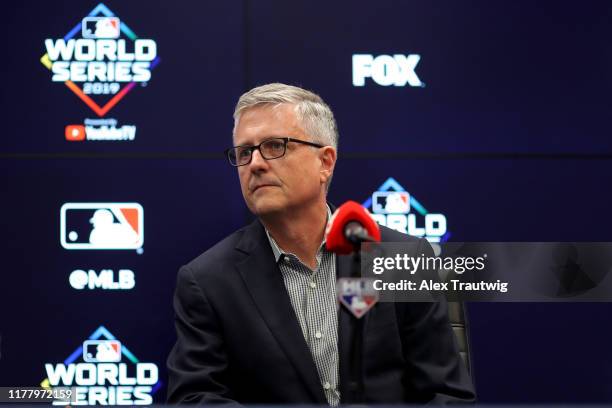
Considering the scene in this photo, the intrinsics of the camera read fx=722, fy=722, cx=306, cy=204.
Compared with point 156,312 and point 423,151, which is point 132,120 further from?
point 423,151

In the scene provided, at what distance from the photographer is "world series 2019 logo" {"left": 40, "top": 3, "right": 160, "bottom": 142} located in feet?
8.54

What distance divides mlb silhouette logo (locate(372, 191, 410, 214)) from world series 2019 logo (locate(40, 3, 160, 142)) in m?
0.91

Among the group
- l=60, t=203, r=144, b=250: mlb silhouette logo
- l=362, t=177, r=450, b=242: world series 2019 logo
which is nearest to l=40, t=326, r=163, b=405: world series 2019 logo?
l=60, t=203, r=144, b=250: mlb silhouette logo

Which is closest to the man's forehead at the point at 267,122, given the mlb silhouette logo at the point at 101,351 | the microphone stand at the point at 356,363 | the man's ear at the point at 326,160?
the man's ear at the point at 326,160

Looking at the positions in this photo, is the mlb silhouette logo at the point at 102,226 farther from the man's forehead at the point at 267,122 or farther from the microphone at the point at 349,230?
the microphone at the point at 349,230

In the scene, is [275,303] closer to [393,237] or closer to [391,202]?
[393,237]

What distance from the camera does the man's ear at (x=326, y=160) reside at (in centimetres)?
197

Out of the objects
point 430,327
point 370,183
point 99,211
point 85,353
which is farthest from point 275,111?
point 85,353

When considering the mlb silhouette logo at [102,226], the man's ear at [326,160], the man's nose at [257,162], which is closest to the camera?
the man's nose at [257,162]

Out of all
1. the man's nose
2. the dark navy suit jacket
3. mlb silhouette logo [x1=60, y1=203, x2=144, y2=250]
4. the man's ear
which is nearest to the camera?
the dark navy suit jacket

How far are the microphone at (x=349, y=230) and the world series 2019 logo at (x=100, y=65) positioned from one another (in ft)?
5.55

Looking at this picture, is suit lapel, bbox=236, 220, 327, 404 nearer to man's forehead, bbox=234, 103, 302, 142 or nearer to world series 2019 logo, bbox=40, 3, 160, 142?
man's forehead, bbox=234, 103, 302, 142

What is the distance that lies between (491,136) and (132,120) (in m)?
1.31

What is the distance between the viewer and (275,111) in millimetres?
1855
